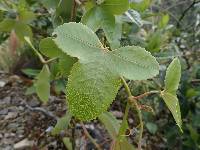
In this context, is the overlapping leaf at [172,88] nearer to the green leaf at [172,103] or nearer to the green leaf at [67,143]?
the green leaf at [172,103]

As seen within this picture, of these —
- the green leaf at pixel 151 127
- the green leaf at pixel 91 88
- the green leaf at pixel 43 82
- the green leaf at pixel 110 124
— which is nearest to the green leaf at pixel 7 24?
the green leaf at pixel 43 82

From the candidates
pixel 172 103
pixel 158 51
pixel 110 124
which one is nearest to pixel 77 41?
pixel 172 103

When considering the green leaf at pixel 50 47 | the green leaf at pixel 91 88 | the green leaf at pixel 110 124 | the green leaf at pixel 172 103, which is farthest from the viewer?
the green leaf at pixel 110 124

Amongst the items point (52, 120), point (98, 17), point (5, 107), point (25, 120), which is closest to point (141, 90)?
point (52, 120)

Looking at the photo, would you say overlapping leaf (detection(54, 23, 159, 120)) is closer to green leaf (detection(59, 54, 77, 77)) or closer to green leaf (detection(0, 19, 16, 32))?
green leaf (detection(59, 54, 77, 77))

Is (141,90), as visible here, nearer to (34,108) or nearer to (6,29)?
(34,108)

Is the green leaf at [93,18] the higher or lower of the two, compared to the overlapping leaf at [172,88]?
higher

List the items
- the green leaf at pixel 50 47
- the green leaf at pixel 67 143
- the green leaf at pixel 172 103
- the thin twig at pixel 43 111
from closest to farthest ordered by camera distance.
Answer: the green leaf at pixel 172 103
the green leaf at pixel 50 47
the green leaf at pixel 67 143
the thin twig at pixel 43 111

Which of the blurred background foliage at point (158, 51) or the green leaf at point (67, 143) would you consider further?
the green leaf at point (67, 143)
